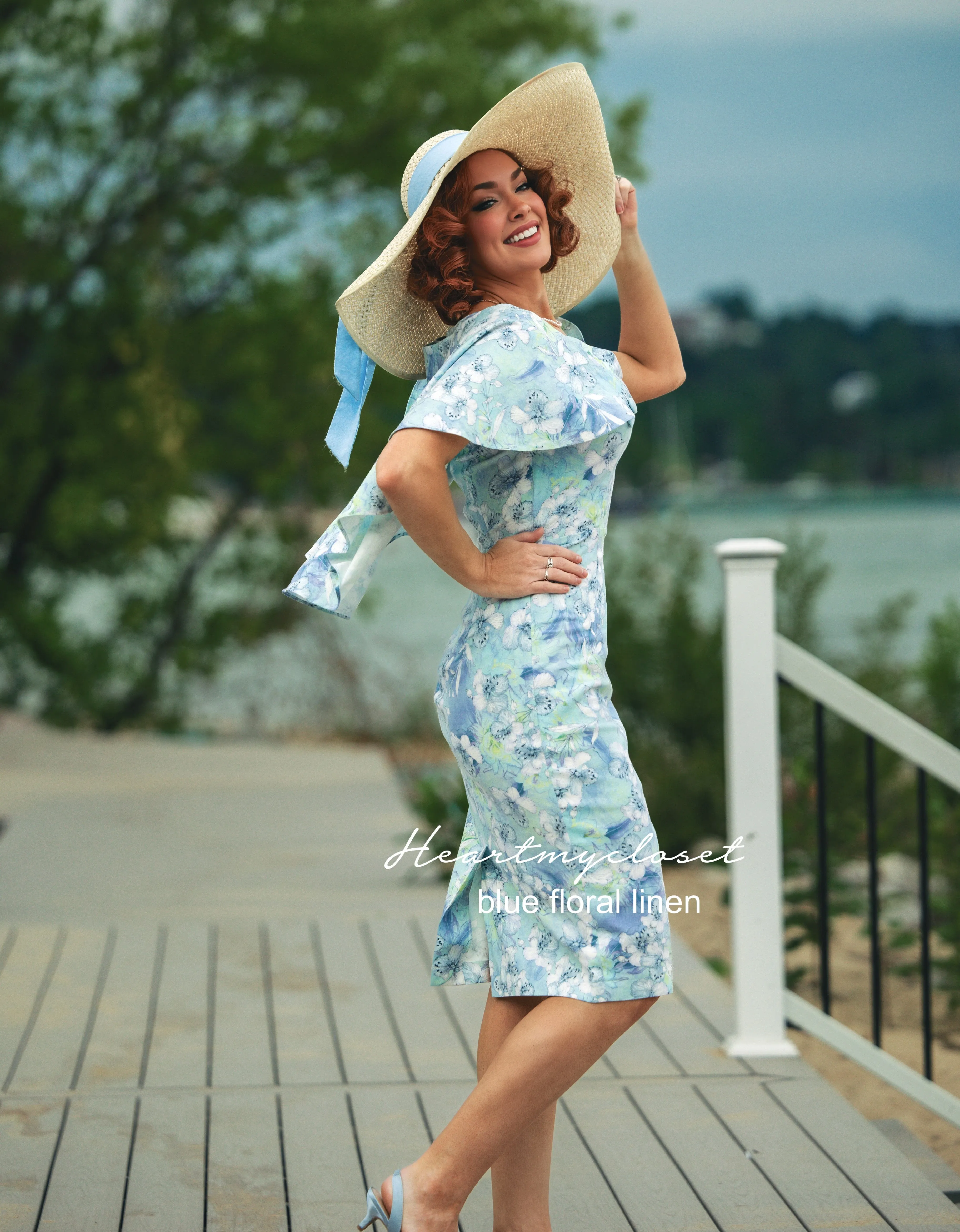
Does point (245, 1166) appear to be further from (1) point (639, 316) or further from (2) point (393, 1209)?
(1) point (639, 316)

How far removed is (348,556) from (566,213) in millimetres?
610

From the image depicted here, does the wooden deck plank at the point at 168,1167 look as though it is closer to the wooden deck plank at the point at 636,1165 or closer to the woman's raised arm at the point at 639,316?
the wooden deck plank at the point at 636,1165

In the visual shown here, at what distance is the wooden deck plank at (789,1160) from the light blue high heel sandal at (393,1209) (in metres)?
0.66

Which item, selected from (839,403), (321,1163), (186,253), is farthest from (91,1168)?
(839,403)

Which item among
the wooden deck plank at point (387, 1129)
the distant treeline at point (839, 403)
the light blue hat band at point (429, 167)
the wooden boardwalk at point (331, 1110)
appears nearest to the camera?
the light blue hat band at point (429, 167)

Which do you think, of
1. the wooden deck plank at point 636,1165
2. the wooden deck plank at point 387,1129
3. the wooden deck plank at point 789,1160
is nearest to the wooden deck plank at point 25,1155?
the wooden deck plank at point 387,1129

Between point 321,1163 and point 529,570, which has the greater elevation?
point 529,570

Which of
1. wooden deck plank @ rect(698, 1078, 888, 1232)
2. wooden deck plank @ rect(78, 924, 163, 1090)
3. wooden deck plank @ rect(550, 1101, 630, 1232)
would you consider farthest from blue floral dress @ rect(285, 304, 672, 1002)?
wooden deck plank @ rect(78, 924, 163, 1090)

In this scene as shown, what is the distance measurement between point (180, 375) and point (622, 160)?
299 cm

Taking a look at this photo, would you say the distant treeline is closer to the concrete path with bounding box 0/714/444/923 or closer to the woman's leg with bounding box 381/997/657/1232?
the concrete path with bounding box 0/714/444/923

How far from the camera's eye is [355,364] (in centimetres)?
201

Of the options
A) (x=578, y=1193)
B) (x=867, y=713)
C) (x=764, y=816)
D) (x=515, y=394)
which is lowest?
(x=578, y=1193)

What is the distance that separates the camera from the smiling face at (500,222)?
189 cm

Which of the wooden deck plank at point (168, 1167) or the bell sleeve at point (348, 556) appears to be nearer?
the bell sleeve at point (348, 556)
